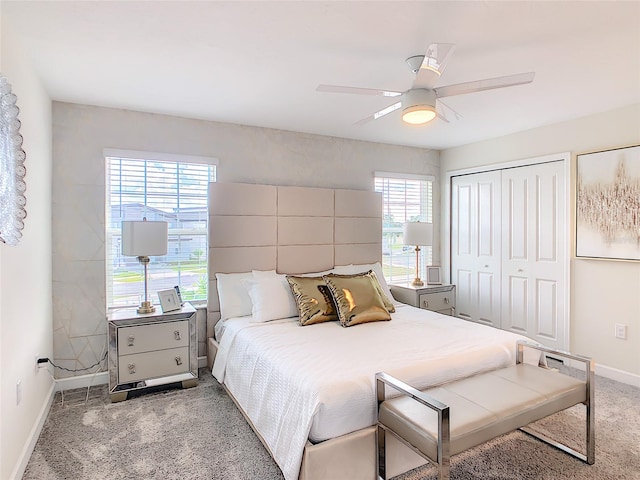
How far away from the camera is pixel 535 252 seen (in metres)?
4.07

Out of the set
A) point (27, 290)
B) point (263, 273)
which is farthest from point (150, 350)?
point (263, 273)

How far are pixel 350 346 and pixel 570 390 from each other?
50.4 inches

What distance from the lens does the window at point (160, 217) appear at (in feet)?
11.1

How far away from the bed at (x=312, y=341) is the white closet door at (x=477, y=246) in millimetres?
1216

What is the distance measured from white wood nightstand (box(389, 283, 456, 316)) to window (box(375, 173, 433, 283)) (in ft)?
1.60

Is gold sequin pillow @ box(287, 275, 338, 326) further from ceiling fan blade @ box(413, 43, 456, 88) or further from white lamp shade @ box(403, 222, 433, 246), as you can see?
ceiling fan blade @ box(413, 43, 456, 88)

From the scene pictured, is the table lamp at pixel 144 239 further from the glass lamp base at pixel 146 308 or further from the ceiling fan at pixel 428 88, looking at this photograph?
the ceiling fan at pixel 428 88

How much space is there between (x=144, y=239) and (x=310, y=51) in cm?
192

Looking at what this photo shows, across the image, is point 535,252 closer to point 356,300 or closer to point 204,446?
point 356,300

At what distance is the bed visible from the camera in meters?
1.92

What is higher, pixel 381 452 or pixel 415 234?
pixel 415 234

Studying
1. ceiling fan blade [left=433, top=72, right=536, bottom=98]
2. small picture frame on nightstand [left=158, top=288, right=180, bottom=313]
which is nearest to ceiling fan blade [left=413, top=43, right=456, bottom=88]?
ceiling fan blade [left=433, top=72, right=536, bottom=98]

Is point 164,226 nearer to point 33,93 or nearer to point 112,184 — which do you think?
point 112,184

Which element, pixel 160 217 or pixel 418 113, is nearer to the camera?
pixel 418 113
